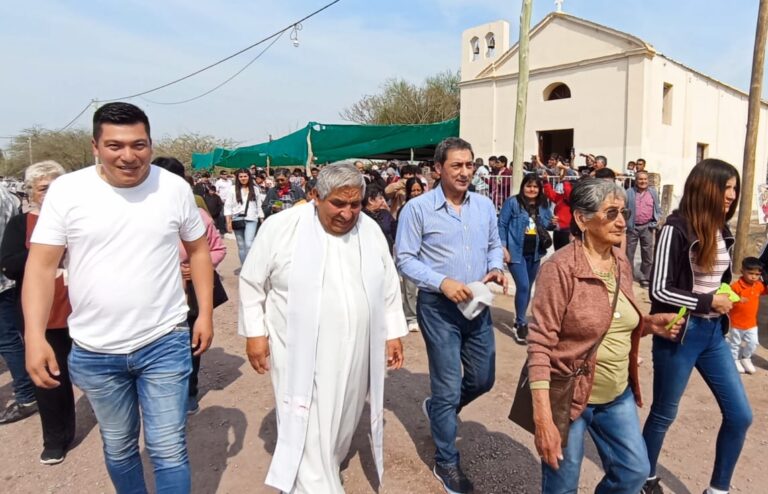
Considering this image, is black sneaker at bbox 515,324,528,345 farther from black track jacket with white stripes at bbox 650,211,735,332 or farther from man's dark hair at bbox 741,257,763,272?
black track jacket with white stripes at bbox 650,211,735,332

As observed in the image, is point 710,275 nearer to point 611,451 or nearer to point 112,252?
point 611,451

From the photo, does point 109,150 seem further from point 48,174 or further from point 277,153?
point 277,153

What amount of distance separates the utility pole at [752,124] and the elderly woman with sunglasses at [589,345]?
7.10m

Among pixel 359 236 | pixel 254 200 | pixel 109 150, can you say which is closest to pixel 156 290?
pixel 109 150

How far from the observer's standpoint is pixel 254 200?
29.3 ft

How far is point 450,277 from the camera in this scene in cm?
319

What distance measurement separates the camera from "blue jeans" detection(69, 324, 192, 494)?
2309 millimetres

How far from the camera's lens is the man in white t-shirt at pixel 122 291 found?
2188 mm

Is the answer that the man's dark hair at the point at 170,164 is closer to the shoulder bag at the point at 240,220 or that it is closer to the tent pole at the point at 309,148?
the shoulder bag at the point at 240,220

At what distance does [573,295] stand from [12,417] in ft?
13.6

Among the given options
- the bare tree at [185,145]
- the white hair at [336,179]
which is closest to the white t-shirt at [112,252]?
the white hair at [336,179]

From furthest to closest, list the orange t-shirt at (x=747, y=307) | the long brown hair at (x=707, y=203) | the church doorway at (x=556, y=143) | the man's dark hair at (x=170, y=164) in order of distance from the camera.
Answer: the church doorway at (x=556, y=143) < the orange t-shirt at (x=747, y=307) < the man's dark hair at (x=170, y=164) < the long brown hair at (x=707, y=203)

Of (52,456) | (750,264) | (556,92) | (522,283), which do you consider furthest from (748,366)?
(556,92)

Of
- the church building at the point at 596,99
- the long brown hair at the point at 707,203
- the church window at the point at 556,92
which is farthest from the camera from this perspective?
the church window at the point at 556,92
